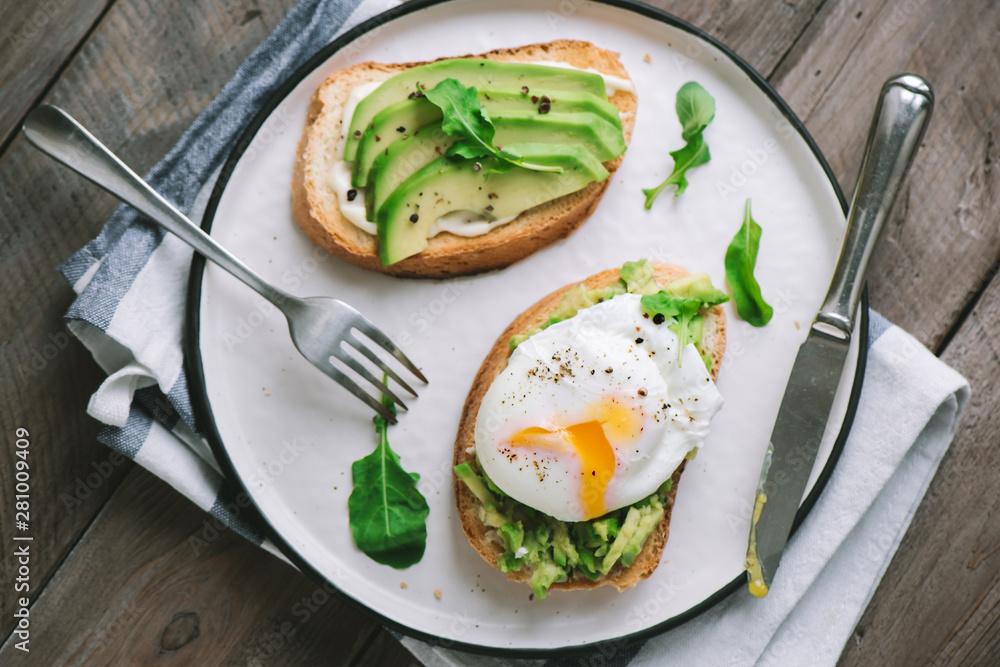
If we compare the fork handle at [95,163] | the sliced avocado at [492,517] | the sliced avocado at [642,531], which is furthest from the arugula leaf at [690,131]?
the fork handle at [95,163]

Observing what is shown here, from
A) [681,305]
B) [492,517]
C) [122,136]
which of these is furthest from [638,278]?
[122,136]

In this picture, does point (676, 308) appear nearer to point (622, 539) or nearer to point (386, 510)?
point (622, 539)

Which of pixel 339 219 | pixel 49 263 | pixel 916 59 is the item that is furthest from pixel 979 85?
pixel 49 263

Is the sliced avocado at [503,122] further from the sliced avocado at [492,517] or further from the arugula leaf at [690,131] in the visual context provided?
the sliced avocado at [492,517]

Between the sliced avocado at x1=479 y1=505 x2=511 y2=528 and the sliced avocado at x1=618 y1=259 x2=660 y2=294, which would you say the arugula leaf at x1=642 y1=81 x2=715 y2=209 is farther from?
the sliced avocado at x1=479 y1=505 x2=511 y2=528

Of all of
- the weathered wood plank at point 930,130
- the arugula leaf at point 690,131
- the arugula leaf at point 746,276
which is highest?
the weathered wood plank at point 930,130
